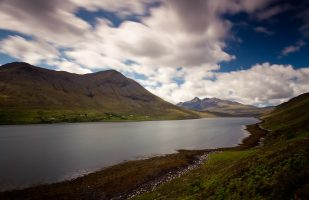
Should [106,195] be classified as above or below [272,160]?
below

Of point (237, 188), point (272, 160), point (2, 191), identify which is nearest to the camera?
point (237, 188)

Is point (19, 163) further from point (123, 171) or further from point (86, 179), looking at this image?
point (123, 171)

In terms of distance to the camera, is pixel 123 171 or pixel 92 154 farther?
pixel 92 154

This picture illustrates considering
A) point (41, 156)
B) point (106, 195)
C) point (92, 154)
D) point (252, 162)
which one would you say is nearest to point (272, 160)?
point (252, 162)

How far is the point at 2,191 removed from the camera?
46375 mm

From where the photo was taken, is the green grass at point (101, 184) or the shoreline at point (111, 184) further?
the shoreline at point (111, 184)

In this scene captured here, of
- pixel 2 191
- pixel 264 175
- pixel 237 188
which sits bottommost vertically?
pixel 2 191

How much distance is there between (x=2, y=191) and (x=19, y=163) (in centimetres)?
2737

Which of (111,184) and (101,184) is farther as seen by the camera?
(101,184)

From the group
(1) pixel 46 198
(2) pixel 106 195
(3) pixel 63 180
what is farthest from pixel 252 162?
(3) pixel 63 180

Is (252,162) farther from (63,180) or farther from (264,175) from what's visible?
(63,180)

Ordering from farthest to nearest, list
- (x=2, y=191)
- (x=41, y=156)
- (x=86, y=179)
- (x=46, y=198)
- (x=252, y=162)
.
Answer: (x=41, y=156) → (x=86, y=179) → (x=2, y=191) → (x=46, y=198) → (x=252, y=162)

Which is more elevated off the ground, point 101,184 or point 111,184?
point 111,184

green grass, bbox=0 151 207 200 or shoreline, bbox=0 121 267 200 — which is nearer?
green grass, bbox=0 151 207 200
